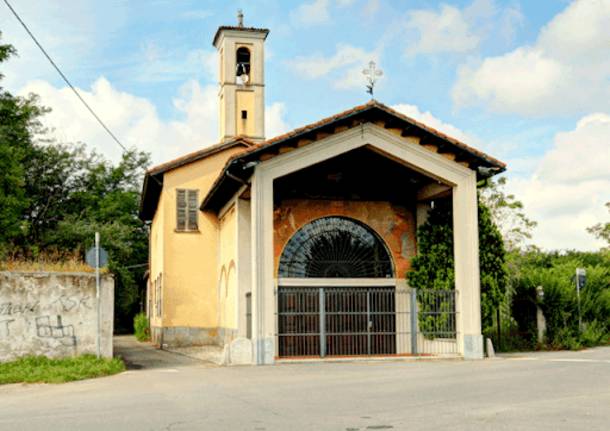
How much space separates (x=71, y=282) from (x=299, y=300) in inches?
249

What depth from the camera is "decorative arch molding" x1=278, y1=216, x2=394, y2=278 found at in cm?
2108

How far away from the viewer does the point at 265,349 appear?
1727cm

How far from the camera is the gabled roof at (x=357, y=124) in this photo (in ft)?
58.9

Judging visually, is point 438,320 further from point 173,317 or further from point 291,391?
point 173,317

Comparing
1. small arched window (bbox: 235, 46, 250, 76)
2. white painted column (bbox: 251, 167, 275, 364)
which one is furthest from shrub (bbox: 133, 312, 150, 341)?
white painted column (bbox: 251, 167, 275, 364)

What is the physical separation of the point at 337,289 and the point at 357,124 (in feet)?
15.8

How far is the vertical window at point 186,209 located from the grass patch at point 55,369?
11601 mm

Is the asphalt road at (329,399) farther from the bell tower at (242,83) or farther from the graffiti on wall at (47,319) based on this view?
the bell tower at (242,83)

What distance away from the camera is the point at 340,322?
20469 mm

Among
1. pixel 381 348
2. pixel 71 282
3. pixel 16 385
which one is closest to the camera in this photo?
pixel 16 385

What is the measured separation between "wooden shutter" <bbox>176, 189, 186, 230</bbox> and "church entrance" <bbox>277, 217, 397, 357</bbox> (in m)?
8.05

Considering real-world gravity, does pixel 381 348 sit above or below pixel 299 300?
below

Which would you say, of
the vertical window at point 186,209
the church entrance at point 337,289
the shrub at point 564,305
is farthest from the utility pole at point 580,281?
the vertical window at point 186,209

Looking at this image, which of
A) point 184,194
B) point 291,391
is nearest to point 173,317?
point 184,194
